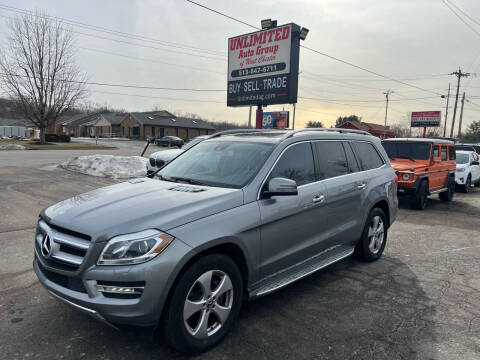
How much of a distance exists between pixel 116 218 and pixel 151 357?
1.13 metres

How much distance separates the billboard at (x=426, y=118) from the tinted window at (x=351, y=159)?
131 ft

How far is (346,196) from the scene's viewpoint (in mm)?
4305

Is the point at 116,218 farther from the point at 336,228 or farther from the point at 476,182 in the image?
the point at 476,182

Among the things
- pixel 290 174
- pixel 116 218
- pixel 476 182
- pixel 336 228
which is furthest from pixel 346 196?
pixel 476 182

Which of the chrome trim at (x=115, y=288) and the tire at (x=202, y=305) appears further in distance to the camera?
the tire at (x=202, y=305)

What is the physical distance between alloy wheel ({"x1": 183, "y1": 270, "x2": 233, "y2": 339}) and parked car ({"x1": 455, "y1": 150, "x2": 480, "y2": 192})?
13.1m

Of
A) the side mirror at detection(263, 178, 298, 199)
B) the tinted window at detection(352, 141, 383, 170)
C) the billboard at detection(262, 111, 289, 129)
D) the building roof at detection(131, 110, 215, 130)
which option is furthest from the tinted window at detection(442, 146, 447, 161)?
the building roof at detection(131, 110, 215, 130)

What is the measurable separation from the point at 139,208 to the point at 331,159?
249 cm

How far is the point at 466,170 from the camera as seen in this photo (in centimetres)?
1322

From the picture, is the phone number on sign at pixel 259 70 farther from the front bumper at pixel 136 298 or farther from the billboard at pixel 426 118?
the billboard at pixel 426 118

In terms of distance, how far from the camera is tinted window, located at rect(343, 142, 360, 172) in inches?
183

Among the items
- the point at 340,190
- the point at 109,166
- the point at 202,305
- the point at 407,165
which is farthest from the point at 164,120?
the point at 202,305

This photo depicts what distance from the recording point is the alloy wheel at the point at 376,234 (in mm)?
5000

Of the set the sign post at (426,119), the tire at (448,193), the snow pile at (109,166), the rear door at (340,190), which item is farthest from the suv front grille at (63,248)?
the sign post at (426,119)
